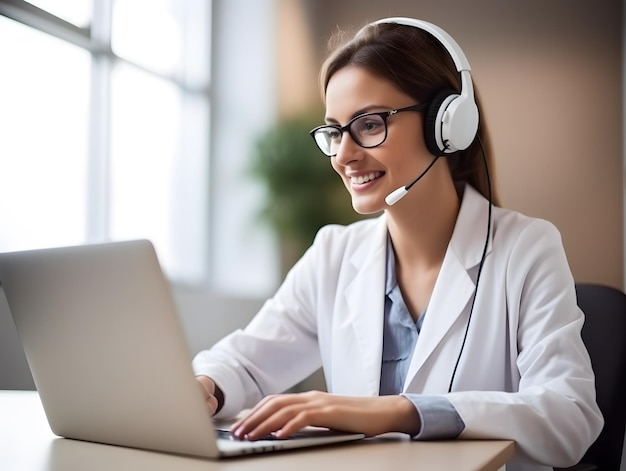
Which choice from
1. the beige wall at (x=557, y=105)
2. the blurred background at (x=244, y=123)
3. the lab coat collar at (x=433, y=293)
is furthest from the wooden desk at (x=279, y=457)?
the beige wall at (x=557, y=105)

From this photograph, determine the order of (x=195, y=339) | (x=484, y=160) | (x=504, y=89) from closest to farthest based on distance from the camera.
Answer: (x=484, y=160) < (x=195, y=339) < (x=504, y=89)

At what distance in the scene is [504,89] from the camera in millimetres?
4230

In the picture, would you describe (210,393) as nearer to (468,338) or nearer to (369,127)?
(468,338)

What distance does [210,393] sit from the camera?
128 cm

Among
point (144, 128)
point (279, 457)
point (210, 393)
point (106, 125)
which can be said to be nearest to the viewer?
point (279, 457)

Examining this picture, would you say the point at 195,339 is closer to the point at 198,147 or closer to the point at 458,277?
the point at 198,147

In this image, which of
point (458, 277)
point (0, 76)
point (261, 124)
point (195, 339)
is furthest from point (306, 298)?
point (261, 124)

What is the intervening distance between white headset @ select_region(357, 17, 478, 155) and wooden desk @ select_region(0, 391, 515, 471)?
0.61m

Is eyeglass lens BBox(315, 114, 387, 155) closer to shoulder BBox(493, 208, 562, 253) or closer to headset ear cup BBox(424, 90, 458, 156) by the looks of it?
headset ear cup BBox(424, 90, 458, 156)

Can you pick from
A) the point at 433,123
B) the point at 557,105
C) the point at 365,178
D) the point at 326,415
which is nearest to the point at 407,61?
the point at 433,123

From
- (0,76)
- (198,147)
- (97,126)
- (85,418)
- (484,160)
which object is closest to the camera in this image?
(85,418)

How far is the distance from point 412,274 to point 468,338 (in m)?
0.21

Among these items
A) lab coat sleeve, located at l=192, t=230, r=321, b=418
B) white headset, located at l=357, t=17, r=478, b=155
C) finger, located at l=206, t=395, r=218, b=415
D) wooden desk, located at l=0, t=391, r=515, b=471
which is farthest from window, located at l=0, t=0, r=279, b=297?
wooden desk, located at l=0, t=391, r=515, b=471

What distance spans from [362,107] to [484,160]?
30 centimetres
